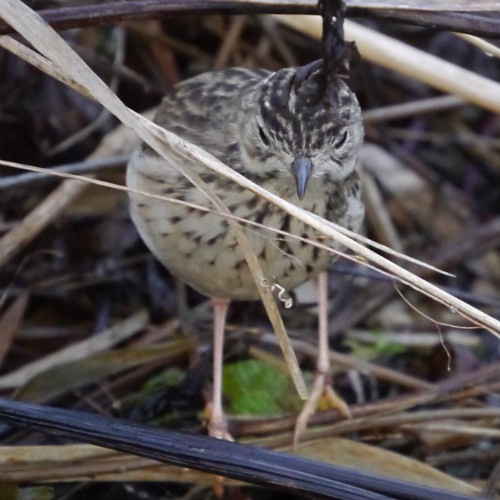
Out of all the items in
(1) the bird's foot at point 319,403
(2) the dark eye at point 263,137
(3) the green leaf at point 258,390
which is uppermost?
(2) the dark eye at point 263,137

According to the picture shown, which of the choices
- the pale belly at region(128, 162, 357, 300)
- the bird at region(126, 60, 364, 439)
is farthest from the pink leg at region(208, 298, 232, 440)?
the pale belly at region(128, 162, 357, 300)

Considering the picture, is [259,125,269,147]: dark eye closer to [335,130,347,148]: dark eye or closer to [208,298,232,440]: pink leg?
[335,130,347,148]: dark eye

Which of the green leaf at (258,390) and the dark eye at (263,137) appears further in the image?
the green leaf at (258,390)

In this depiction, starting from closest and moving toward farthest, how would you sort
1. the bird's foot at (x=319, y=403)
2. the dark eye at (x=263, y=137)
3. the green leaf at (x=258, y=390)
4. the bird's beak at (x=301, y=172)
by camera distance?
the bird's beak at (x=301, y=172), the dark eye at (x=263, y=137), the bird's foot at (x=319, y=403), the green leaf at (x=258, y=390)

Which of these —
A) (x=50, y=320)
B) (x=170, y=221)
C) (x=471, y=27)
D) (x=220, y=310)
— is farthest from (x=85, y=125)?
(x=471, y=27)

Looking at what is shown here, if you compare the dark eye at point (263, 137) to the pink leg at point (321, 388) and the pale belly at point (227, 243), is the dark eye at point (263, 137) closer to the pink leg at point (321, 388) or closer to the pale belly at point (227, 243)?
the pale belly at point (227, 243)

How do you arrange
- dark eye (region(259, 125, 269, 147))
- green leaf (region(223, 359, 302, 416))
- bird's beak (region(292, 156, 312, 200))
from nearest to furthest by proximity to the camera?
bird's beak (region(292, 156, 312, 200))
dark eye (region(259, 125, 269, 147))
green leaf (region(223, 359, 302, 416))

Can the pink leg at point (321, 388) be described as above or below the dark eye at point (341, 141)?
below

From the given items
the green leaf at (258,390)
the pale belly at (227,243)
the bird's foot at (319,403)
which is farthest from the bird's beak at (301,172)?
the green leaf at (258,390)

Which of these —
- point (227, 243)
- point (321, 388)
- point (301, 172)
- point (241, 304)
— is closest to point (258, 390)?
point (321, 388)
